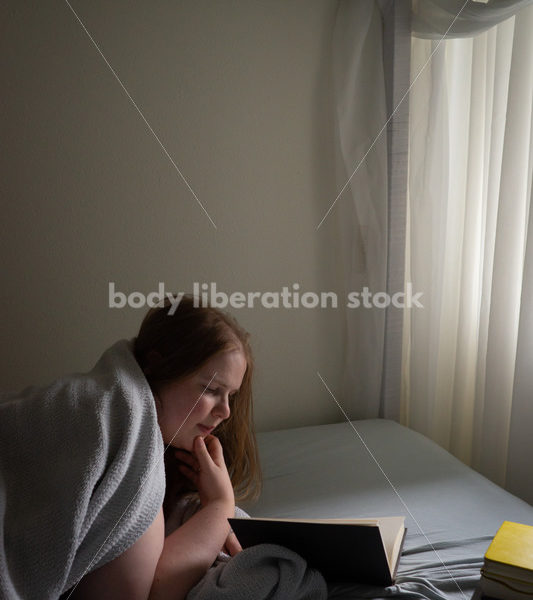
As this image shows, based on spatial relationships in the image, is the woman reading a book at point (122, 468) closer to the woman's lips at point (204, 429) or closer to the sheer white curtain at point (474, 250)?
the woman's lips at point (204, 429)

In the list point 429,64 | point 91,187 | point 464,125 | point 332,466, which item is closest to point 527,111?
point 464,125

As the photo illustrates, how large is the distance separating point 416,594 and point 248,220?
1.16 metres

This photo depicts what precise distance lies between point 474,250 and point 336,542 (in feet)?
3.58

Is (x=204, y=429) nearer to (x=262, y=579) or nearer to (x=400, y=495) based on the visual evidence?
(x=262, y=579)

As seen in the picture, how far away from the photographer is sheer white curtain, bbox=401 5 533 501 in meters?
1.58

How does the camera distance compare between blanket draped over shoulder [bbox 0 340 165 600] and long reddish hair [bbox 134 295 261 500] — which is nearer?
blanket draped over shoulder [bbox 0 340 165 600]

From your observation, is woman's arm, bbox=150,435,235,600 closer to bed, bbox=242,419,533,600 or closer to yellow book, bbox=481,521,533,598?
bed, bbox=242,419,533,600

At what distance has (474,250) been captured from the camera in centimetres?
182

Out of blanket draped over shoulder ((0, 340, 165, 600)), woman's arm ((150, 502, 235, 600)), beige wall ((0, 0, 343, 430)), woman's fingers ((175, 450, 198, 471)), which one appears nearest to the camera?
blanket draped over shoulder ((0, 340, 165, 600))

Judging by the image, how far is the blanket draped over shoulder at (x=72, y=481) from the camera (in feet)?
2.58

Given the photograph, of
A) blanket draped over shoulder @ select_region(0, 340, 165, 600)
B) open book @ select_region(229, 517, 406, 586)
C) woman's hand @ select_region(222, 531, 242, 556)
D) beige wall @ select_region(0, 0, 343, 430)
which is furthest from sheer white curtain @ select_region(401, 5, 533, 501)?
blanket draped over shoulder @ select_region(0, 340, 165, 600)

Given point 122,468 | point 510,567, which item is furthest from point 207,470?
point 510,567

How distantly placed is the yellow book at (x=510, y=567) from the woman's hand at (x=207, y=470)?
407 mm

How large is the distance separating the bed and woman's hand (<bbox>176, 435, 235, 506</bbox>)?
224 millimetres
